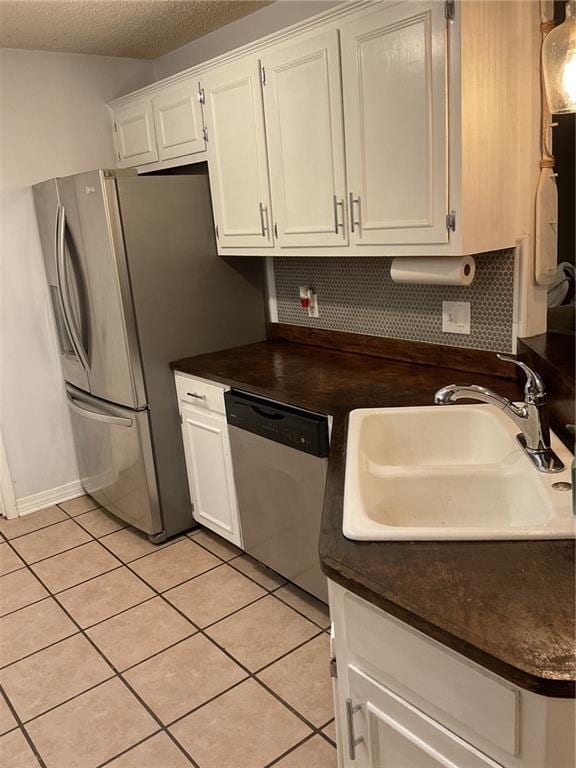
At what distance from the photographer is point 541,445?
57.1 inches

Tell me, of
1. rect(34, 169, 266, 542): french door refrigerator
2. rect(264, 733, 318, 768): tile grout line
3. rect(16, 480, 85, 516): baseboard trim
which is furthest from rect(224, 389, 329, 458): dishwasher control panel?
rect(16, 480, 85, 516): baseboard trim

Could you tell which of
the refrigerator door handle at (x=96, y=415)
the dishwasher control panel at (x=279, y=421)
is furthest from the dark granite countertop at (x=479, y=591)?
the refrigerator door handle at (x=96, y=415)

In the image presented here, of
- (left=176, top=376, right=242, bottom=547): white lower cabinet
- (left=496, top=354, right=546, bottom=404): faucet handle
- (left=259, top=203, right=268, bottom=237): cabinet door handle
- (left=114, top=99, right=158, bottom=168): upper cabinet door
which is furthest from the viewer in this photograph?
(left=114, top=99, right=158, bottom=168): upper cabinet door

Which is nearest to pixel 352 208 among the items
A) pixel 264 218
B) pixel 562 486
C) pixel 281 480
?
pixel 264 218

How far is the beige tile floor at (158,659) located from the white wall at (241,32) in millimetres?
2363

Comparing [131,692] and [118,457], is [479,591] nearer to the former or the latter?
[131,692]

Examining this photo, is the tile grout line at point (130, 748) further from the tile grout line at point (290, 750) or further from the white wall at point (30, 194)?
the white wall at point (30, 194)

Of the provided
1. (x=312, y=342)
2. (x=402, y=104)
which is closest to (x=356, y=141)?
(x=402, y=104)

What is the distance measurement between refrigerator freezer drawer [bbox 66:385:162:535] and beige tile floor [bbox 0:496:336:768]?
0.19 meters

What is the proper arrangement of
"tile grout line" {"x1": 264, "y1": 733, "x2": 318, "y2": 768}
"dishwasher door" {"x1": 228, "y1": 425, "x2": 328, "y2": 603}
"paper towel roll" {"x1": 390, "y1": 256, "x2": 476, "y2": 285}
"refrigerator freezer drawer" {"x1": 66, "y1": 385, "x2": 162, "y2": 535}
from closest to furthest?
"tile grout line" {"x1": 264, "y1": 733, "x2": 318, "y2": 768} < "paper towel roll" {"x1": 390, "y1": 256, "x2": 476, "y2": 285} < "dishwasher door" {"x1": 228, "y1": 425, "x2": 328, "y2": 603} < "refrigerator freezer drawer" {"x1": 66, "y1": 385, "x2": 162, "y2": 535}

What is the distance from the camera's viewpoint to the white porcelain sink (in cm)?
121

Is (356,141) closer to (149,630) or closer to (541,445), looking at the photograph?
(541,445)

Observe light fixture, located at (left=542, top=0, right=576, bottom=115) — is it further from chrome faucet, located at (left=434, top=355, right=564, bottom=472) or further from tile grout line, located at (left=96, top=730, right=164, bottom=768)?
tile grout line, located at (left=96, top=730, right=164, bottom=768)

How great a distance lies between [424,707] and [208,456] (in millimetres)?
1883
